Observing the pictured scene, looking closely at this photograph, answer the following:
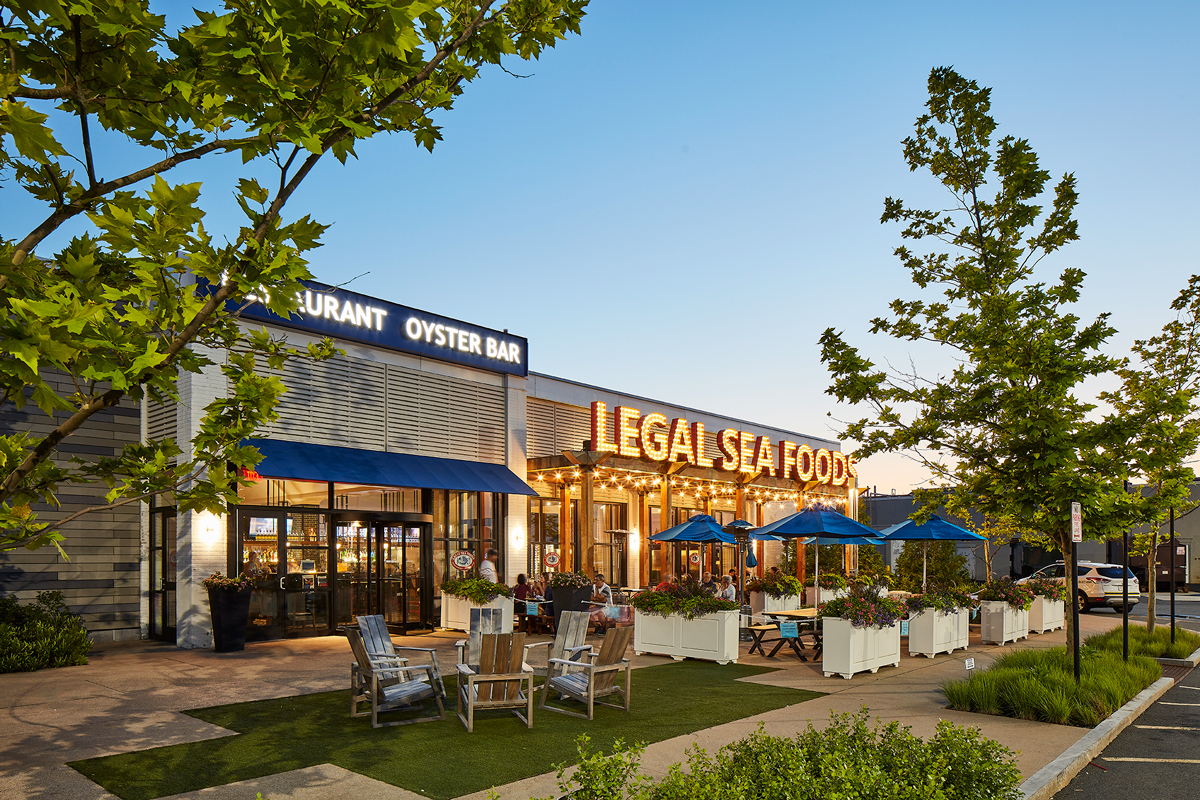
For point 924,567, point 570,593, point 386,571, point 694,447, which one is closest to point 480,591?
point 570,593

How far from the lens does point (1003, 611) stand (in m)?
16.8

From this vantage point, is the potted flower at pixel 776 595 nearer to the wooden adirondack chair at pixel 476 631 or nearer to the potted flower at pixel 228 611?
the wooden adirondack chair at pixel 476 631

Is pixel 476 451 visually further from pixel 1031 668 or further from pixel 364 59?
pixel 364 59

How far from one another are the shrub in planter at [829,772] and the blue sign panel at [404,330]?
12962 mm

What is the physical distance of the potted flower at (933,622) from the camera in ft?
49.3

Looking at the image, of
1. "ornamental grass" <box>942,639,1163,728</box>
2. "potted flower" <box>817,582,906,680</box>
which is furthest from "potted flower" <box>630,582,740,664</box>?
"ornamental grass" <box>942,639,1163,728</box>

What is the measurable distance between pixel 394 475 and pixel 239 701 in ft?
25.4

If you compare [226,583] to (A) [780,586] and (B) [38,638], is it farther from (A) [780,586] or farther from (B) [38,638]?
(A) [780,586]

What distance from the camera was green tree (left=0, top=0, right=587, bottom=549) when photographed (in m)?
2.35

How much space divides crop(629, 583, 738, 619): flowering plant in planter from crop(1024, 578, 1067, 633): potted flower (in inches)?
349

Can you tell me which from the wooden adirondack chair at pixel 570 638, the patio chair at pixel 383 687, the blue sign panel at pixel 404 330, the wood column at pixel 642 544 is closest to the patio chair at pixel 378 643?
the patio chair at pixel 383 687

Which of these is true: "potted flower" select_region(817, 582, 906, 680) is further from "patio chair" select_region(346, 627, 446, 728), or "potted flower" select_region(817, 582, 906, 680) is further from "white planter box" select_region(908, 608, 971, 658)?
"patio chair" select_region(346, 627, 446, 728)

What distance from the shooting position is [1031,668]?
10.3 meters

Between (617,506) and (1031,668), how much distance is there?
17.2 meters
